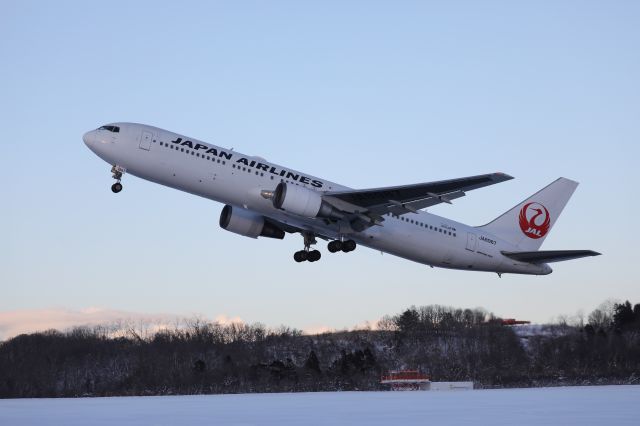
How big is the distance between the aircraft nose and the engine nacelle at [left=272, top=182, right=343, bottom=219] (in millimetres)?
8786

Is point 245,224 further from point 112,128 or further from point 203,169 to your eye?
point 112,128

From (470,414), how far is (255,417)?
23.9 feet

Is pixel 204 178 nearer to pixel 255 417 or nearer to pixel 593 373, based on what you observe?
pixel 255 417

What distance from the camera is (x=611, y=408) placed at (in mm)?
34875

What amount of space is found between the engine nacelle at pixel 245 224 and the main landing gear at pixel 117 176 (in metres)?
6.54

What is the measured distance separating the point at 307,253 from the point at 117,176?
1109 centimetres

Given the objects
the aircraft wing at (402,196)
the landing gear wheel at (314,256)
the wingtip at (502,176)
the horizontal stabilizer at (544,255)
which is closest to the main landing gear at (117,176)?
the aircraft wing at (402,196)

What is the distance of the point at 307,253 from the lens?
169 feet

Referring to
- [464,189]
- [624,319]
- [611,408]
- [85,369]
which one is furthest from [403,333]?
[611,408]

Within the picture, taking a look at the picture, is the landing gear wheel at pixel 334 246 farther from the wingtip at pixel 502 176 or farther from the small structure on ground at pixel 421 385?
the small structure on ground at pixel 421 385

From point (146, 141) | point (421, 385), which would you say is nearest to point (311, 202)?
point (146, 141)

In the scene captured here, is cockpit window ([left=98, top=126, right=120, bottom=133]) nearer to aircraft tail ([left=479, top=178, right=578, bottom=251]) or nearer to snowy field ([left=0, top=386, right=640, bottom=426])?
snowy field ([left=0, top=386, right=640, bottom=426])

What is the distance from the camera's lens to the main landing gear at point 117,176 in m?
45.5

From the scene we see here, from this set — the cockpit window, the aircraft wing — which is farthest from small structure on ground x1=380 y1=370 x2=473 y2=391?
the cockpit window
